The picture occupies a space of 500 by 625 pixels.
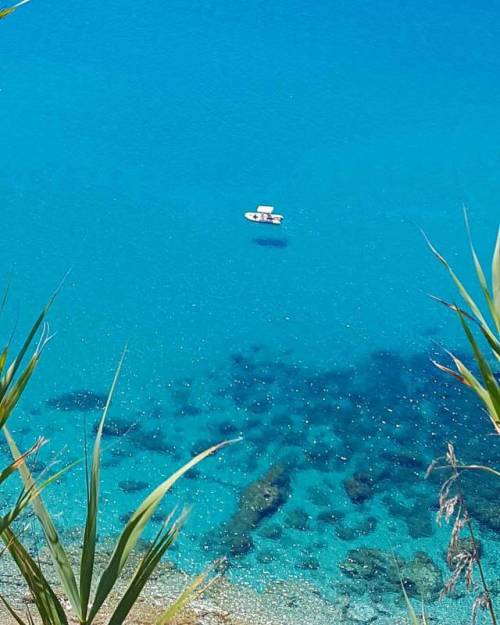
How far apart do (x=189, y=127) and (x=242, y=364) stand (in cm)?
829

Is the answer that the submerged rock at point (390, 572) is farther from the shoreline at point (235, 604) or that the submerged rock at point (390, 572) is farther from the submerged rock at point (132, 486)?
the submerged rock at point (132, 486)

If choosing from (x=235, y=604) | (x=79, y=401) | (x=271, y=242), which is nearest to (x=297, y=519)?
(x=235, y=604)

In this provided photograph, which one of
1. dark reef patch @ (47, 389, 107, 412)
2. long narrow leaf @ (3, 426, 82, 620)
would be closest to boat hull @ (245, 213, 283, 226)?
dark reef patch @ (47, 389, 107, 412)

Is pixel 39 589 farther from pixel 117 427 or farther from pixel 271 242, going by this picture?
pixel 271 242

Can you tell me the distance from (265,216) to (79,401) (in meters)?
Answer: 6.20

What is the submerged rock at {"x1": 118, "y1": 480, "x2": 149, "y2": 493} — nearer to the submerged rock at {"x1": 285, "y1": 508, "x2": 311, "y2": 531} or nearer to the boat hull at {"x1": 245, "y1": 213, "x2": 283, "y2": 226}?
the submerged rock at {"x1": 285, "y1": 508, "x2": 311, "y2": 531}

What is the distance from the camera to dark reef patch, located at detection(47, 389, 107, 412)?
504 inches

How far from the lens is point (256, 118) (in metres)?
20.7

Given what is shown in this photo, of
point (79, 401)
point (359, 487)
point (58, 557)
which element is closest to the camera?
point (58, 557)

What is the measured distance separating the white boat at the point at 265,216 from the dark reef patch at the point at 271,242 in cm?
41

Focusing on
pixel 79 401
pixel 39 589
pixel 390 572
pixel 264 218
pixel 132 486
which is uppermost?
pixel 39 589

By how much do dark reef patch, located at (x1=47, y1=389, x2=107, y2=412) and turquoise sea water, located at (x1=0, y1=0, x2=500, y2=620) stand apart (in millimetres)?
59

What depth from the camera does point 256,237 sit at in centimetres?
1727

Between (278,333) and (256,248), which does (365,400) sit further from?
(256,248)
